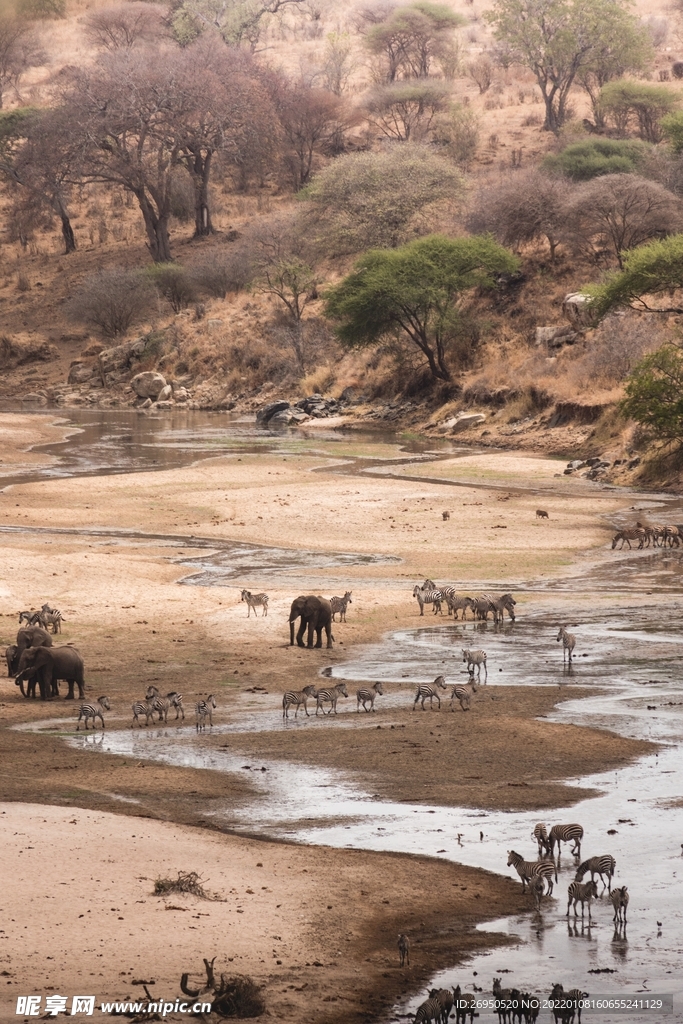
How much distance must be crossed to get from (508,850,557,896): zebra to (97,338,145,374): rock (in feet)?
232

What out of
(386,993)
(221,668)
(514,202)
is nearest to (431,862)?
(386,993)

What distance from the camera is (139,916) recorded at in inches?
396

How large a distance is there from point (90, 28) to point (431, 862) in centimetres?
11320

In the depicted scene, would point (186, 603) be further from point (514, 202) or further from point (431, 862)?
point (514, 202)

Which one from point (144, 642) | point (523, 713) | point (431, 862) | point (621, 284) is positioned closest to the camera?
point (431, 862)

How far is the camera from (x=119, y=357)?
79625 mm

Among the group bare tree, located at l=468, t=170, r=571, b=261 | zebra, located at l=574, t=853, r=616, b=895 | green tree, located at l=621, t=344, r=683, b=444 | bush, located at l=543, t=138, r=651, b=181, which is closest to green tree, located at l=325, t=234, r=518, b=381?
bare tree, located at l=468, t=170, r=571, b=261

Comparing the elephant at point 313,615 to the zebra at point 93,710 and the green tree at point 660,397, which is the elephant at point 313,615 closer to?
the zebra at point 93,710

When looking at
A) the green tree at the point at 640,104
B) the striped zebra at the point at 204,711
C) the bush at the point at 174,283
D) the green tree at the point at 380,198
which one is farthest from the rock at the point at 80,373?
the striped zebra at the point at 204,711

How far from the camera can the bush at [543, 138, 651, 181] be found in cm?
7788

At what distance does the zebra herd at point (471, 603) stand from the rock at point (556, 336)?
3833 centimetres

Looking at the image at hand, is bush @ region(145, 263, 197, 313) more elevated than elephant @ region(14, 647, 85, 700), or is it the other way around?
bush @ region(145, 263, 197, 313)

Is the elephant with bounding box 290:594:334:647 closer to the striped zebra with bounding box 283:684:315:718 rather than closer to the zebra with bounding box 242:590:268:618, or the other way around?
the zebra with bounding box 242:590:268:618

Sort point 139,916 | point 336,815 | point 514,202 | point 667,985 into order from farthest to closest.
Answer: point 514,202, point 336,815, point 139,916, point 667,985
